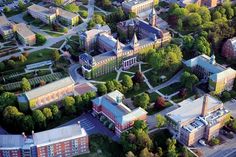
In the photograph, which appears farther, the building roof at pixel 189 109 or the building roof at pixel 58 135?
the building roof at pixel 189 109

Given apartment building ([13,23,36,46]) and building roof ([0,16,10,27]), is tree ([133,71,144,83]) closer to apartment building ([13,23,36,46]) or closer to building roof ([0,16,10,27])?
apartment building ([13,23,36,46])

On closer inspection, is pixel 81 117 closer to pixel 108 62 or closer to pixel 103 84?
pixel 103 84

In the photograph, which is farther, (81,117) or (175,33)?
(175,33)

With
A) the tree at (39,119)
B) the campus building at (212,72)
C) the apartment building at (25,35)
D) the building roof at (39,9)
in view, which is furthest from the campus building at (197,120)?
the building roof at (39,9)

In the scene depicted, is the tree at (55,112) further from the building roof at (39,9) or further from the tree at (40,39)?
the building roof at (39,9)

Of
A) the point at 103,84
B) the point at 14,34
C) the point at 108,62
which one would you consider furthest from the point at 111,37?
the point at 14,34

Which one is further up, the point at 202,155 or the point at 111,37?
the point at 111,37

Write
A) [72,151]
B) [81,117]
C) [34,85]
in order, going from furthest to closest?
[34,85] → [81,117] → [72,151]
